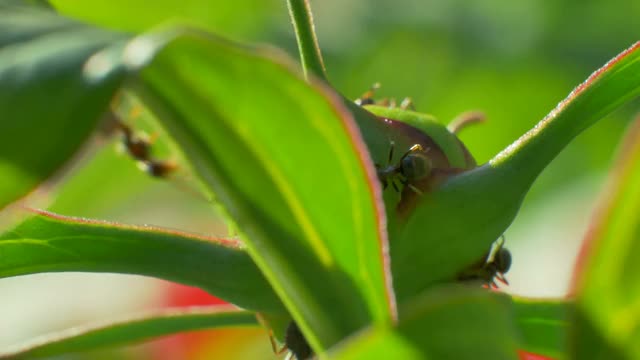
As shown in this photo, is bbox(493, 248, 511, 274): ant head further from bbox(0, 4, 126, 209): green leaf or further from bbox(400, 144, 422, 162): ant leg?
bbox(0, 4, 126, 209): green leaf

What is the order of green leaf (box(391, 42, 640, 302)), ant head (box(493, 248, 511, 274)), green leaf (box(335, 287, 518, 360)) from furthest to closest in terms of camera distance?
ant head (box(493, 248, 511, 274)) → green leaf (box(391, 42, 640, 302)) → green leaf (box(335, 287, 518, 360))

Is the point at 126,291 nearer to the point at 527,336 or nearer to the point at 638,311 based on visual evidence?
the point at 527,336

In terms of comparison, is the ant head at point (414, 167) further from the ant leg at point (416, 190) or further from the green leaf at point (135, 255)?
the green leaf at point (135, 255)

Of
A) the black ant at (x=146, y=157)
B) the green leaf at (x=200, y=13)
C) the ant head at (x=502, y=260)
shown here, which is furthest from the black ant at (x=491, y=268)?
the green leaf at (x=200, y=13)

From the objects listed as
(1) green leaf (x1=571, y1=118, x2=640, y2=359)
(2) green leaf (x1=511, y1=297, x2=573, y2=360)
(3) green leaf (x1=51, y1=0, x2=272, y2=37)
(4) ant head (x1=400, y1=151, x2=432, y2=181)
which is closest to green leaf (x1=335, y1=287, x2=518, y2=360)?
(1) green leaf (x1=571, y1=118, x2=640, y2=359)

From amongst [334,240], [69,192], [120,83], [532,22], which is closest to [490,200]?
[334,240]

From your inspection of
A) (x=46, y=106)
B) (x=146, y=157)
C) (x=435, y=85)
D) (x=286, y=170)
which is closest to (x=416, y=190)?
(x=286, y=170)

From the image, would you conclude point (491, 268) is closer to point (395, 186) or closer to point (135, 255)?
point (395, 186)
